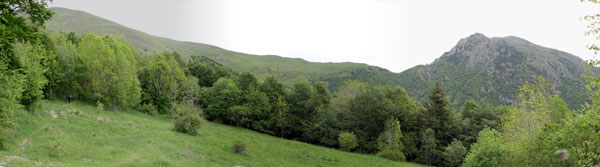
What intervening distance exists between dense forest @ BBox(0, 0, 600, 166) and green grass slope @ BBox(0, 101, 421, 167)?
2.63 meters

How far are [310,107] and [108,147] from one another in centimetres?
4711

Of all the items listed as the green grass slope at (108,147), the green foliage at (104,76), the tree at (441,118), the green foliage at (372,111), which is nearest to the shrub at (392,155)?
the green foliage at (372,111)

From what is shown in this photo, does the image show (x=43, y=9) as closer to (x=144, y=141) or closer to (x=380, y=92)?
(x=144, y=141)

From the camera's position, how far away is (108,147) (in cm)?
2197

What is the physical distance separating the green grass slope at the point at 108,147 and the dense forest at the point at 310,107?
263cm

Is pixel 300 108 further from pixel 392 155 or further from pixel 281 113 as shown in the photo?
pixel 392 155

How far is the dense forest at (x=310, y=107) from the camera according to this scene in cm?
2517

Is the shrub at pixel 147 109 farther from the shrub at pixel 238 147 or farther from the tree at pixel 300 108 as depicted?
the tree at pixel 300 108

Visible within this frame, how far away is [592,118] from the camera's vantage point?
1180cm

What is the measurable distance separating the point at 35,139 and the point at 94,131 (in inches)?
230

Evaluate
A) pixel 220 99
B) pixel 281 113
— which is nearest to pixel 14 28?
pixel 220 99

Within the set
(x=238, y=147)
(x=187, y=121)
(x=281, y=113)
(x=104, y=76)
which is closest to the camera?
(x=238, y=147)

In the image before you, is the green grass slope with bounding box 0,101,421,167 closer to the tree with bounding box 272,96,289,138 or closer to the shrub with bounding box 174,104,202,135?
the shrub with bounding box 174,104,202,135

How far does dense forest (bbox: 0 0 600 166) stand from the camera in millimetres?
25172
